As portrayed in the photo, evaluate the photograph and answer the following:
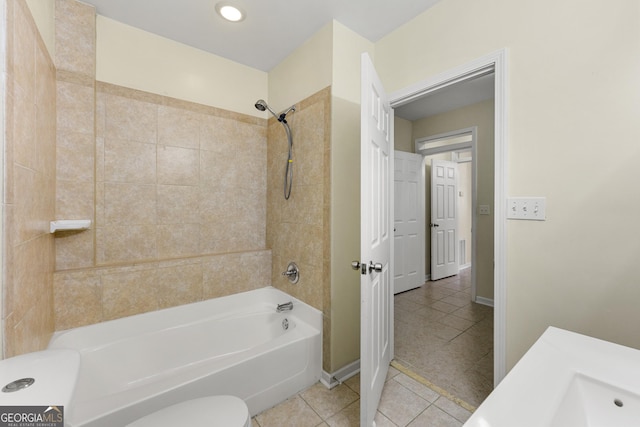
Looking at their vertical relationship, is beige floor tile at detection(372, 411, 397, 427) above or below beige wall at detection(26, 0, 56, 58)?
below

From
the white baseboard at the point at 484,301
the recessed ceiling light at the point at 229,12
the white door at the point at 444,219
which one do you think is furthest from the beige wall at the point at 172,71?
the white baseboard at the point at 484,301

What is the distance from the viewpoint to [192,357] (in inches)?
74.2

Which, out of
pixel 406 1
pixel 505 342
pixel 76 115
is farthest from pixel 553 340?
pixel 76 115

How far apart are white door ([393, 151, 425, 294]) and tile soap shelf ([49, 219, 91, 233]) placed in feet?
10.1

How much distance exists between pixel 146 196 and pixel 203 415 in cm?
153

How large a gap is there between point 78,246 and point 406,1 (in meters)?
2.57

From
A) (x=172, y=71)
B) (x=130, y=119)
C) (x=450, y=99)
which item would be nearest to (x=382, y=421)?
(x=130, y=119)

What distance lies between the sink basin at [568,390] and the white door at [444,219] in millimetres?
3444

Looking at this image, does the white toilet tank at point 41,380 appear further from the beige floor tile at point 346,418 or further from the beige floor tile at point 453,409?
the beige floor tile at point 453,409

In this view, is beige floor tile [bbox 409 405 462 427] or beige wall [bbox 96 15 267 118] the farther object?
beige wall [bbox 96 15 267 118]

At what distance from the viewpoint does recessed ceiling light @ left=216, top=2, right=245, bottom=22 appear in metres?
1.67

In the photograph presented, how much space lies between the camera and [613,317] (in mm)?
1091

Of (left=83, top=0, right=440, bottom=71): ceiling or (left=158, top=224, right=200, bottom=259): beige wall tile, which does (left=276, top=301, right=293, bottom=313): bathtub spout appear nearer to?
(left=158, top=224, right=200, bottom=259): beige wall tile

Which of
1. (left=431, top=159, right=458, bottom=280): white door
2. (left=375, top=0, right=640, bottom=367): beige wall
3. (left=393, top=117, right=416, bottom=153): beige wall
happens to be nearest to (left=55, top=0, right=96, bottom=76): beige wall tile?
(left=375, top=0, right=640, bottom=367): beige wall
